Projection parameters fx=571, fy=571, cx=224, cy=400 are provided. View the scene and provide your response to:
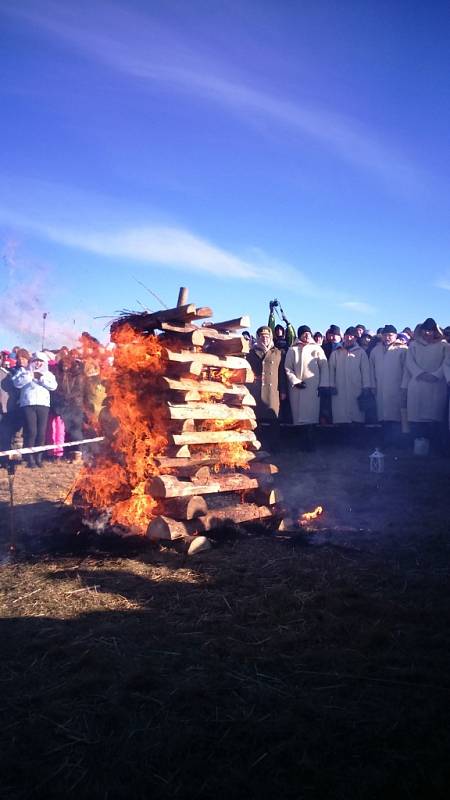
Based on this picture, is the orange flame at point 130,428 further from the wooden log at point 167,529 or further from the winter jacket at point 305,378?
the winter jacket at point 305,378

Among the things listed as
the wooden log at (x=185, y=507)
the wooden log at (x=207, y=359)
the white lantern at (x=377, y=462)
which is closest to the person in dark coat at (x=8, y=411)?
the wooden log at (x=207, y=359)

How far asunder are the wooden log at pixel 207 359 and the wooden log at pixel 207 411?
0.57 metres

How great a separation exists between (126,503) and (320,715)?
4.27 m

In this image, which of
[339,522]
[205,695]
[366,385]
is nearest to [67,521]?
[339,522]

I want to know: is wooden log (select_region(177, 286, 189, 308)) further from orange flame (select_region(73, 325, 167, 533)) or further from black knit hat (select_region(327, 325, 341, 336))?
black knit hat (select_region(327, 325, 341, 336))

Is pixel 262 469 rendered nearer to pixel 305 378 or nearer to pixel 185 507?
pixel 185 507

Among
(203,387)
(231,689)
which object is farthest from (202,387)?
(231,689)

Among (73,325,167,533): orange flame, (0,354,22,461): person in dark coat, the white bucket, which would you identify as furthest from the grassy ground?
(0,354,22,461): person in dark coat

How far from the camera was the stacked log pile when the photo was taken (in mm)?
7199

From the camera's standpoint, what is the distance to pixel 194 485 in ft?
24.1

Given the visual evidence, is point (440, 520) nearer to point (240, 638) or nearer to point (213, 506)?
point (213, 506)

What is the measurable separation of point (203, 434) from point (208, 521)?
117 cm

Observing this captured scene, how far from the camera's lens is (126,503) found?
284 inches

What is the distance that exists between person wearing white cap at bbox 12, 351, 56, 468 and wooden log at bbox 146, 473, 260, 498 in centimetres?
738
